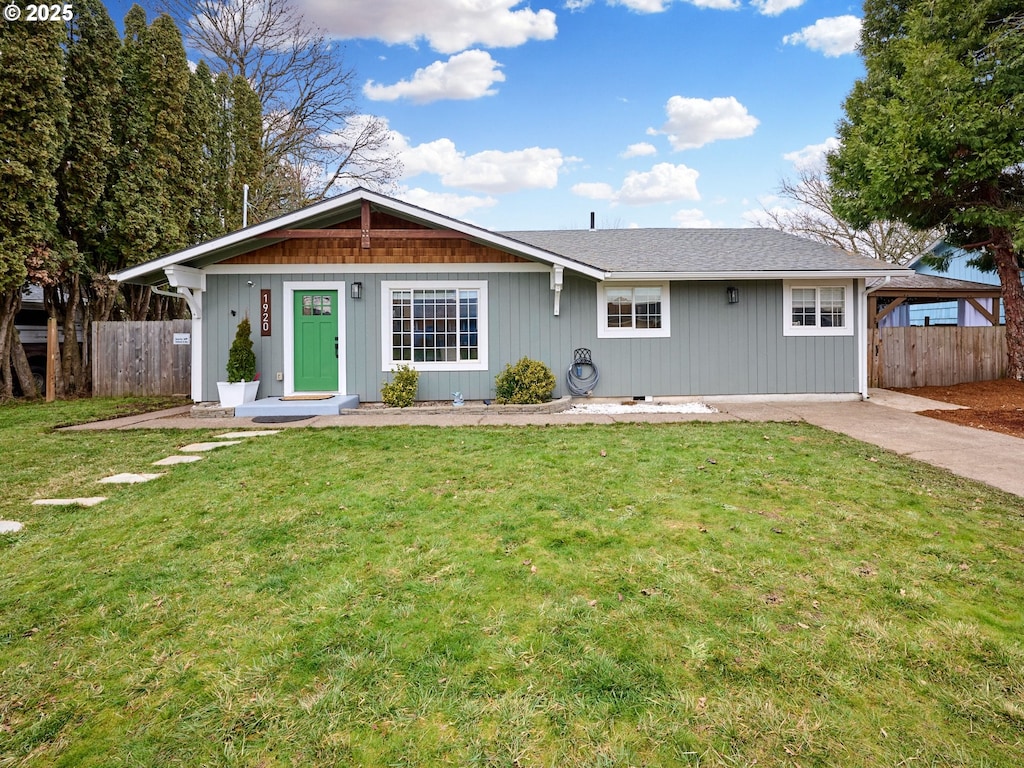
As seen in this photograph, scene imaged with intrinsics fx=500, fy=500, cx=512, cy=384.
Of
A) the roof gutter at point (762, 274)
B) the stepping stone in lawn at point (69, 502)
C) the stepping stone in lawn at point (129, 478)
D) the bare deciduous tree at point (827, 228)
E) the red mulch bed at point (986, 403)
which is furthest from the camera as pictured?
the bare deciduous tree at point (827, 228)

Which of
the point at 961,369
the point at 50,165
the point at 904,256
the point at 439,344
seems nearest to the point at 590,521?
the point at 439,344

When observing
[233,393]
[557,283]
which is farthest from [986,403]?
[233,393]

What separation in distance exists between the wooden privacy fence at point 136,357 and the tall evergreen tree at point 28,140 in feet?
5.63

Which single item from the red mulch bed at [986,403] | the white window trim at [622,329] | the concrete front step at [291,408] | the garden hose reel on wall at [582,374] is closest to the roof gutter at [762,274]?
the white window trim at [622,329]

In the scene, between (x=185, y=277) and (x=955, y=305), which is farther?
(x=955, y=305)

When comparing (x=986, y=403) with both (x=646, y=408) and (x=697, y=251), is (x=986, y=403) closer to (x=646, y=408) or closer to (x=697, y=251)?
(x=697, y=251)

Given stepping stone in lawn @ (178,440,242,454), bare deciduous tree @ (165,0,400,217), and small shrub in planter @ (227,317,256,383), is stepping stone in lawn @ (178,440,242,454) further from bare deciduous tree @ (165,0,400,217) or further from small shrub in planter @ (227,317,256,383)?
bare deciduous tree @ (165,0,400,217)

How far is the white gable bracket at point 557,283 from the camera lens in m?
8.11

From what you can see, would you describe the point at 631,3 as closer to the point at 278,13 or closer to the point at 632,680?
the point at 278,13

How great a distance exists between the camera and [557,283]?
823 cm

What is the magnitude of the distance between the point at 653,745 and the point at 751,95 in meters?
17.3

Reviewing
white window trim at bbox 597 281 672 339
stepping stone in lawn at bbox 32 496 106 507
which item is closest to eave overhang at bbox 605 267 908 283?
white window trim at bbox 597 281 672 339

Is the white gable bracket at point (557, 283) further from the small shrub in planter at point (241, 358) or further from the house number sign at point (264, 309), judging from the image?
the small shrub in planter at point (241, 358)

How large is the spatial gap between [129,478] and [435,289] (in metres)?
5.39
